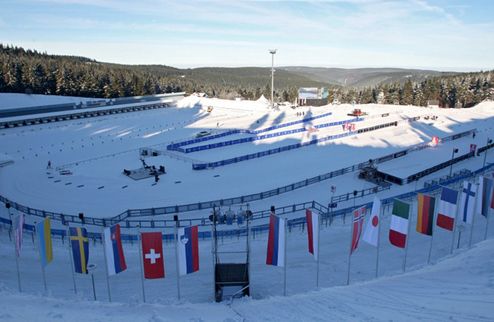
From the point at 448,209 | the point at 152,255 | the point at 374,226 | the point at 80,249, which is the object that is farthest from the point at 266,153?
the point at 80,249

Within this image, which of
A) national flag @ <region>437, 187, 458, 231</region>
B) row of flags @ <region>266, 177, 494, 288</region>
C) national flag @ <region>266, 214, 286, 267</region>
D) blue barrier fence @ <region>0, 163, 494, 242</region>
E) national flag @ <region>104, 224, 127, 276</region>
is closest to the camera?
national flag @ <region>104, 224, 127, 276</region>

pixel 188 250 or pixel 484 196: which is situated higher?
pixel 484 196

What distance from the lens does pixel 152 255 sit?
10875 mm

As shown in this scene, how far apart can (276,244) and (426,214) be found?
18.7 ft

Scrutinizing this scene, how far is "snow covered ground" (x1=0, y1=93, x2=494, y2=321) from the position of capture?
977 centimetres

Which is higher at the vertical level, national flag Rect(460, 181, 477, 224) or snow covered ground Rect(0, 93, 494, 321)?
national flag Rect(460, 181, 477, 224)

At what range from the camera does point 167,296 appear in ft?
39.0

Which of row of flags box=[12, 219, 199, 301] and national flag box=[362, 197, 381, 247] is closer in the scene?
row of flags box=[12, 219, 199, 301]

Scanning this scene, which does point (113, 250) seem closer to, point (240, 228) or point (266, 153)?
point (240, 228)

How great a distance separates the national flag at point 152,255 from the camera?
10.8 meters

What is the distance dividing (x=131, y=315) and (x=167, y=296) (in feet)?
8.09

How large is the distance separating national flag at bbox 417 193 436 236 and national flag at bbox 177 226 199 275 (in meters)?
8.19

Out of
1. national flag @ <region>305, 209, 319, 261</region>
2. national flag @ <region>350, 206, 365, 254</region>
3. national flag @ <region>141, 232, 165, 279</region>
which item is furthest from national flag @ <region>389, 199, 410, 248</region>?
national flag @ <region>141, 232, 165, 279</region>

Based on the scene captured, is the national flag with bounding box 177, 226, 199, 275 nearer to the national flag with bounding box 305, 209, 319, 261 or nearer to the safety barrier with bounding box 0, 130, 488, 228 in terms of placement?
the national flag with bounding box 305, 209, 319, 261
